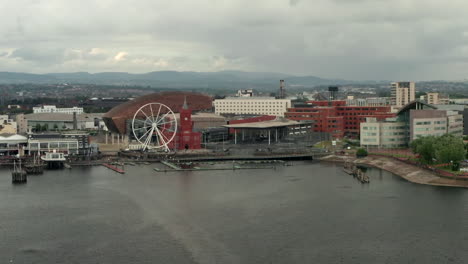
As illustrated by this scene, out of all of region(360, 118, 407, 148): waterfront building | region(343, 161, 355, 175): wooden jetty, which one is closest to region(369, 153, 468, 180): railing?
region(343, 161, 355, 175): wooden jetty

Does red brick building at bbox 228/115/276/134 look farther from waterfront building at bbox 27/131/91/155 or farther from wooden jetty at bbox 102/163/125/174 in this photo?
wooden jetty at bbox 102/163/125/174

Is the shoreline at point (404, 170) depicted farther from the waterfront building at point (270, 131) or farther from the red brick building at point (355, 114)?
the red brick building at point (355, 114)

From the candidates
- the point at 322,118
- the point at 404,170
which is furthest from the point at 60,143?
the point at 322,118

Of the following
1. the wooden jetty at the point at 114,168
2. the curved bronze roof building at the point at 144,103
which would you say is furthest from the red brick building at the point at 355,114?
the wooden jetty at the point at 114,168

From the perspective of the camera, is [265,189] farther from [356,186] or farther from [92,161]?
[92,161]

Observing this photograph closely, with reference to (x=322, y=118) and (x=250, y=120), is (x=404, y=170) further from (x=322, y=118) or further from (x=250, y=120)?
(x=322, y=118)

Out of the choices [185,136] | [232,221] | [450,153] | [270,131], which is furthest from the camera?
[270,131]

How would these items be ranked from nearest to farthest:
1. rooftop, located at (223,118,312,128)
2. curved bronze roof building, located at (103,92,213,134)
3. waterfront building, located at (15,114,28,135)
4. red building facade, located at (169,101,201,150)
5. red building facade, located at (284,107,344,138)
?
red building facade, located at (169,101,201,150)
rooftop, located at (223,118,312,128)
curved bronze roof building, located at (103,92,213,134)
red building facade, located at (284,107,344,138)
waterfront building, located at (15,114,28,135)
